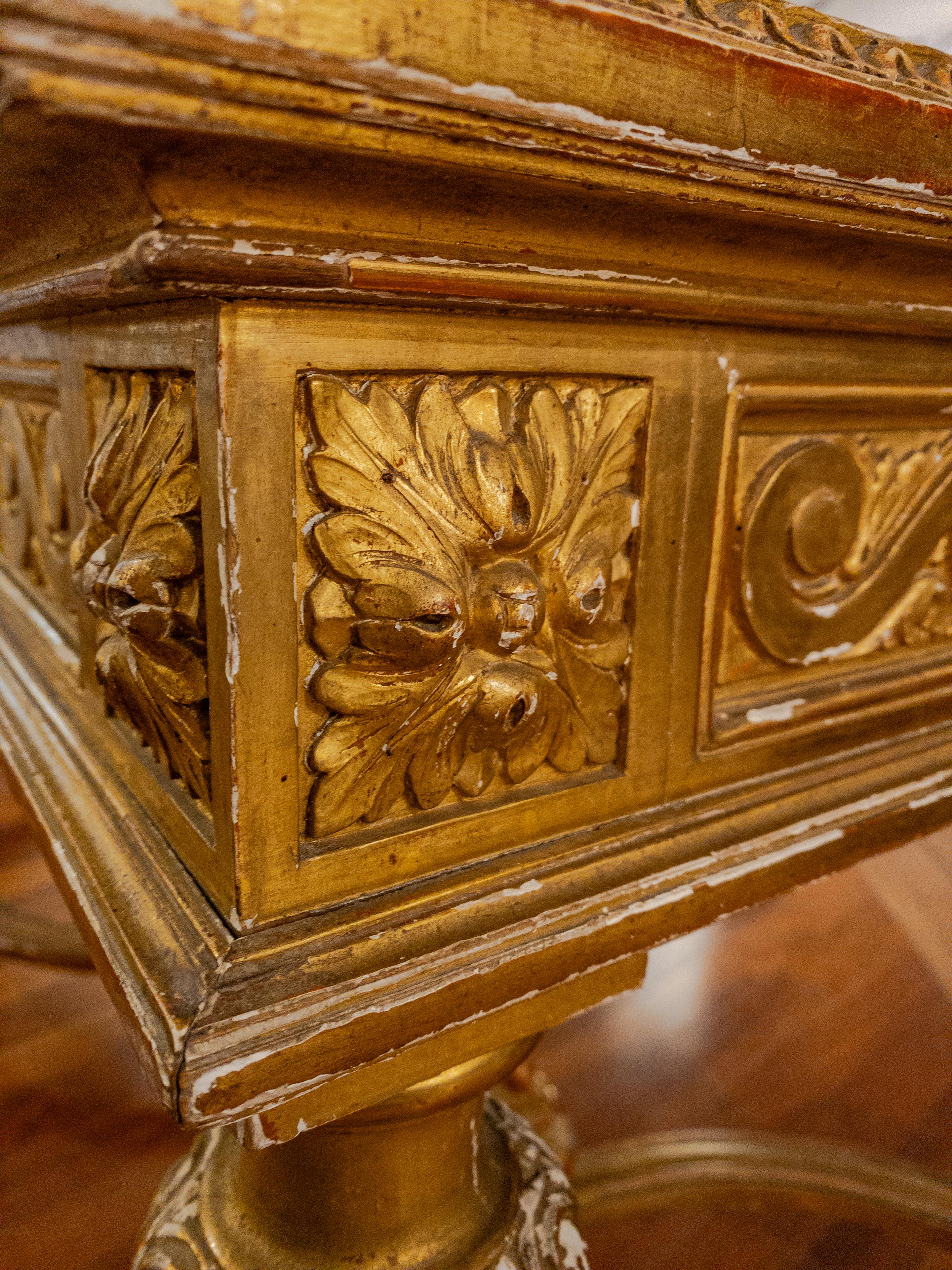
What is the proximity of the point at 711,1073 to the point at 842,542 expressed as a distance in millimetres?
893

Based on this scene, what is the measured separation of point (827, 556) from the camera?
65cm

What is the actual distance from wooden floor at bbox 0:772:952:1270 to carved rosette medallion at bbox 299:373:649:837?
78cm

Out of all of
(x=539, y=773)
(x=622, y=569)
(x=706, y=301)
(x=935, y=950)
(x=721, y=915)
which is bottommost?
(x=935, y=950)

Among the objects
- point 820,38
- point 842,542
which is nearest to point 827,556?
point 842,542

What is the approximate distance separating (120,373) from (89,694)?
0.31 meters

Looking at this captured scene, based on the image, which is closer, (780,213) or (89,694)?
(780,213)

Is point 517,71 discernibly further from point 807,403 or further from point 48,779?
point 48,779

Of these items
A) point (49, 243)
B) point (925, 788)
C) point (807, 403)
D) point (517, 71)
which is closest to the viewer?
point (517, 71)

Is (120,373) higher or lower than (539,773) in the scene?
higher

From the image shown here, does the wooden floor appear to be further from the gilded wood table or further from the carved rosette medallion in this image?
the carved rosette medallion

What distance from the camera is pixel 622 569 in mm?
537

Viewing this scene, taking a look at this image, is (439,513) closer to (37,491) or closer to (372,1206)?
(372,1206)

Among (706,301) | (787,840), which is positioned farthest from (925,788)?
(706,301)

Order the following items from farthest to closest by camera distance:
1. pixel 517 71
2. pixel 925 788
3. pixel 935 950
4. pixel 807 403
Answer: pixel 935 950 → pixel 925 788 → pixel 807 403 → pixel 517 71
